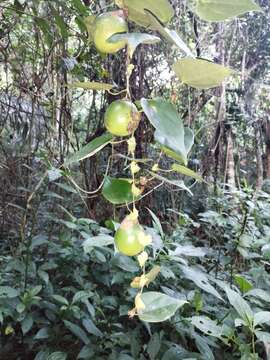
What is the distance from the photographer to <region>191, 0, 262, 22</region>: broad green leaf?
0.30 m

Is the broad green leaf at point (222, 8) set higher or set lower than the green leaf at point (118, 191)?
higher

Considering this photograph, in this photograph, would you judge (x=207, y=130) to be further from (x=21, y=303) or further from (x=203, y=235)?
(x=21, y=303)

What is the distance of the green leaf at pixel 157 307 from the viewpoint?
0.94 ft

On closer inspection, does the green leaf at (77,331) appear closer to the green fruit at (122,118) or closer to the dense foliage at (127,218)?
the dense foliage at (127,218)

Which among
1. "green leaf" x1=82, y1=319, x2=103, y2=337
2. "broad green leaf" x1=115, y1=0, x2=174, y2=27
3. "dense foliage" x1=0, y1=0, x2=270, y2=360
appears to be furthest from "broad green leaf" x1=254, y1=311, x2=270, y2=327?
"broad green leaf" x1=115, y1=0, x2=174, y2=27

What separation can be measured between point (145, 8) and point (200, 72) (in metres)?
0.07

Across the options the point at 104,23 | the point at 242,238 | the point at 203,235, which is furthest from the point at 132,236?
the point at 203,235

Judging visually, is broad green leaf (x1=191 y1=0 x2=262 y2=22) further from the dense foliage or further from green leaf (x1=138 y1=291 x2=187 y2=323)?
green leaf (x1=138 y1=291 x2=187 y2=323)

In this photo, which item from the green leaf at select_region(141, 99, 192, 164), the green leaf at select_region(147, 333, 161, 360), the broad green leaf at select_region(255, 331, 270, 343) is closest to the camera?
the green leaf at select_region(141, 99, 192, 164)

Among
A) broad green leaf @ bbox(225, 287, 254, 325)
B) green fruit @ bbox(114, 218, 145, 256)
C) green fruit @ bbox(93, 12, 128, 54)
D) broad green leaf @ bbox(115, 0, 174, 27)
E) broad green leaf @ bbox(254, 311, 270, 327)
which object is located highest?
broad green leaf @ bbox(115, 0, 174, 27)

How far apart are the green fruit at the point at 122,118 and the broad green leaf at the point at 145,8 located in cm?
7

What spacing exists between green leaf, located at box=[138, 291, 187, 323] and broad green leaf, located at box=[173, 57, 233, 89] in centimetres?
16

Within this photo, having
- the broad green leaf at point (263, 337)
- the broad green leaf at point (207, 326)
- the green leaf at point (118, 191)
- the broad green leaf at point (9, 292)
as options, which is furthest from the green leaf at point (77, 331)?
the green leaf at point (118, 191)

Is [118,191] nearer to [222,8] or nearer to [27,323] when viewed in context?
[222,8]
